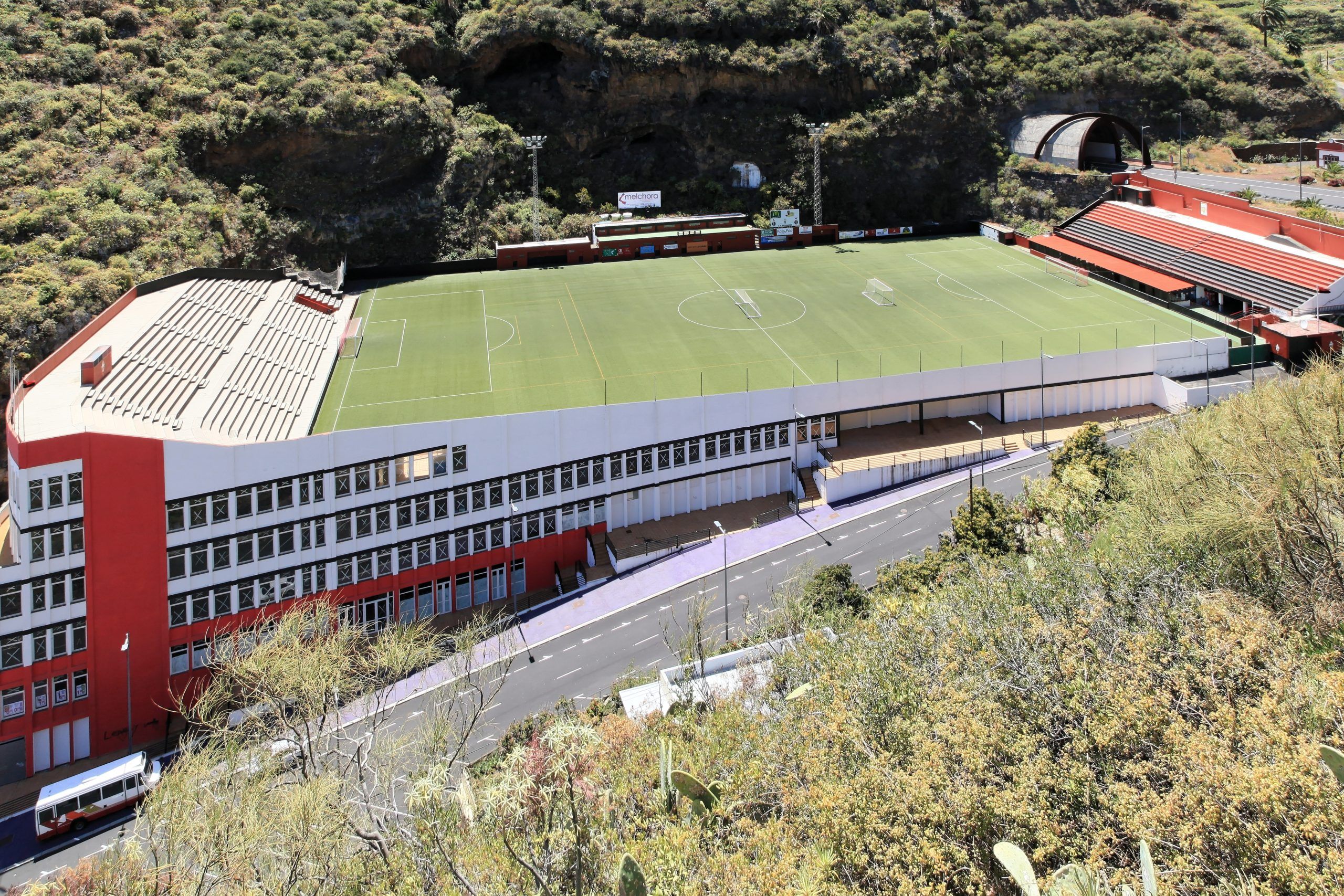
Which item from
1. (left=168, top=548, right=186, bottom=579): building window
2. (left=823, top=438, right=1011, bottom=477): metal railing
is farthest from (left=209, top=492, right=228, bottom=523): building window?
(left=823, top=438, right=1011, bottom=477): metal railing

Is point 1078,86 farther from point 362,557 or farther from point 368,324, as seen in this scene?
point 362,557

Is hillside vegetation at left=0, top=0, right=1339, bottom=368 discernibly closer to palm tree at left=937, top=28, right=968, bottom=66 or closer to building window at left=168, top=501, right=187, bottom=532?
palm tree at left=937, top=28, right=968, bottom=66

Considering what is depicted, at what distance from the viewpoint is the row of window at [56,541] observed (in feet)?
125

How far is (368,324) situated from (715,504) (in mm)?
31325

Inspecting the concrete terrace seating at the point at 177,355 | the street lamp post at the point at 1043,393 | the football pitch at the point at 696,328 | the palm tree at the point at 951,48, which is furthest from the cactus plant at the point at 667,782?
the palm tree at the point at 951,48

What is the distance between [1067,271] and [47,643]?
72.3 m

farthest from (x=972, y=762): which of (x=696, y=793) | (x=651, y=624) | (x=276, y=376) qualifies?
(x=276, y=376)

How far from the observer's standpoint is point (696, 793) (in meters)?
20.6

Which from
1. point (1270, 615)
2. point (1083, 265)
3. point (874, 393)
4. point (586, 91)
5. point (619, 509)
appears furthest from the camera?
point (586, 91)

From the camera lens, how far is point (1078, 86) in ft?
346

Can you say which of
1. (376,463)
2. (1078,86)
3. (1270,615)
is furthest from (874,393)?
(1078,86)

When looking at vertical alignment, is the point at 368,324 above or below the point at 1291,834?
above

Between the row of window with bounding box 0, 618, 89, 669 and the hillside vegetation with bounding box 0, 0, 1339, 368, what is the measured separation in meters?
35.2

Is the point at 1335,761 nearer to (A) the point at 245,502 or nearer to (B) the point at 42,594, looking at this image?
(A) the point at 245,502
